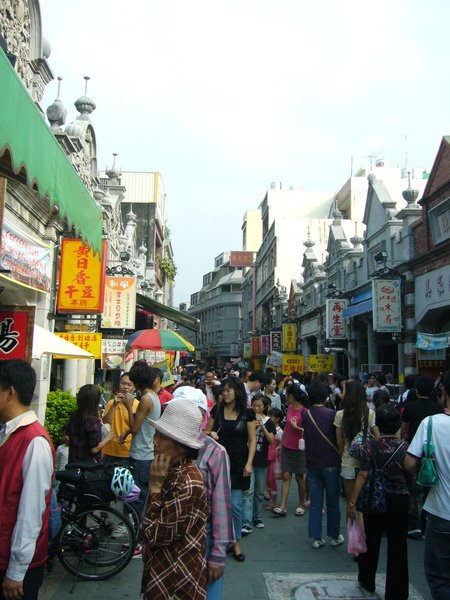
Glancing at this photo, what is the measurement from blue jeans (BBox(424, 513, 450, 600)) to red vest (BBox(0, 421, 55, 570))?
255 centimetres

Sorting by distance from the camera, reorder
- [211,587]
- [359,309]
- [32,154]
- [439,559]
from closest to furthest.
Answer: [211,587] < [439,559] < [32,154] < [359,309]

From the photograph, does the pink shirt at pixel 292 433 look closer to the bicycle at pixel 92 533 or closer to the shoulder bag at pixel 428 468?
A: the bicycle at pixel 92 533

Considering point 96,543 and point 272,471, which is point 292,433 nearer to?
point 272,471

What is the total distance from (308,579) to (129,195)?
159 ft

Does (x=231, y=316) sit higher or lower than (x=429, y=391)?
higher

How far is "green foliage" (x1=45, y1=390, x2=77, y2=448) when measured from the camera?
30.8ft

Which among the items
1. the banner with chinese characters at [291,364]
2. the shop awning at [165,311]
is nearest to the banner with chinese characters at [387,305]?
the banner with chinese characters at [291,364]

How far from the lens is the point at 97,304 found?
11422 mm

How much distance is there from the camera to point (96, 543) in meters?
4.90

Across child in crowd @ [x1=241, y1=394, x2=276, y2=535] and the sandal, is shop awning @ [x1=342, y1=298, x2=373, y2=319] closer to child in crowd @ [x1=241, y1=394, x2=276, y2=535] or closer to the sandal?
child in crowd @ [x1=241, y1=394, x2=276, y2=535]

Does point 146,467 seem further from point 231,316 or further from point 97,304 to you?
point 231,316

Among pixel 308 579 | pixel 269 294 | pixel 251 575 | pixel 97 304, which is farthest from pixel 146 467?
pixel 269 294

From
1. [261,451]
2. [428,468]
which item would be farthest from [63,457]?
[428,468]

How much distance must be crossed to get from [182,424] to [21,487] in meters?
0.98
